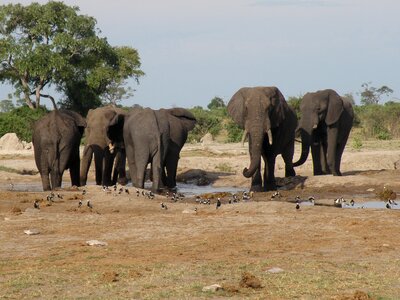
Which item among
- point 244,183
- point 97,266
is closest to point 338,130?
point 244,183

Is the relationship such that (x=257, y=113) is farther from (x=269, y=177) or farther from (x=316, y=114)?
(x=316, y=114)

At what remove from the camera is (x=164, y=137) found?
2447cm

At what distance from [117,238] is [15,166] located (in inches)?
859

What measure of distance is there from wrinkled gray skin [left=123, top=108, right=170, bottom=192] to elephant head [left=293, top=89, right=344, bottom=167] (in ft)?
18.1

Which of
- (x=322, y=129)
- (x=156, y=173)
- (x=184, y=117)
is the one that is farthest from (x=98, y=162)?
(x=322, y=129)

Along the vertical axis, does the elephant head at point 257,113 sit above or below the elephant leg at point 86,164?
A: above

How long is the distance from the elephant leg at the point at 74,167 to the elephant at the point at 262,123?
13.0 feet

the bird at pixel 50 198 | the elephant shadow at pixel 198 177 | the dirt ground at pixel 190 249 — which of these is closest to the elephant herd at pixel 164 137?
the dirt ground at pixel 190 249

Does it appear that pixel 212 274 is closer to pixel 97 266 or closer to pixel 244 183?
pixel 97 266

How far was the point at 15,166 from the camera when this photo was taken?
116ft

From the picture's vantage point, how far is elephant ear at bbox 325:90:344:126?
29.3m

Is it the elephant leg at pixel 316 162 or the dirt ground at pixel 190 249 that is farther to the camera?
the elephant leg at pixel 316 162

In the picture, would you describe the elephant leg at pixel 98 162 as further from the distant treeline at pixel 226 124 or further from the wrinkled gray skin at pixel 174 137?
the distant treeline at pixel 226 124

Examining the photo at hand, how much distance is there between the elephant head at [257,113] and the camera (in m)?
24.2
